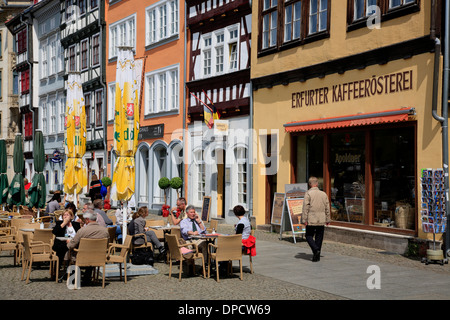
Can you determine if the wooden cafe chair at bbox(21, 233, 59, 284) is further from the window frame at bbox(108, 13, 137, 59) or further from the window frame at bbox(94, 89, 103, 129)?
the window frame at bbox(94, 89, 103, 129)

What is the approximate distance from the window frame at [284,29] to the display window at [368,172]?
2.70 metres

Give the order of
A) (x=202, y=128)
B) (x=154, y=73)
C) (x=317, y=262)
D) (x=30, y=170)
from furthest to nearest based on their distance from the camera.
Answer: (x=30, y=170) < (x=154, y=73) < (x=202, y=128) < (x=317, y=262)

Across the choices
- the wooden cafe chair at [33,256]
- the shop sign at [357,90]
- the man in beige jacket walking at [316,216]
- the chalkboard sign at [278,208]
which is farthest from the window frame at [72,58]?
the wooden cafe chair at [33,256]

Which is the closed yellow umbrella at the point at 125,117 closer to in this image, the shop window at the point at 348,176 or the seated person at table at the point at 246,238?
the seated person at table at the point at 246,238

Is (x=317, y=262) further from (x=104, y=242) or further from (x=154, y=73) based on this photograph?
(x=154, y=73)

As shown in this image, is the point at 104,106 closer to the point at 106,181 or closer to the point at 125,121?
the point at 106,181

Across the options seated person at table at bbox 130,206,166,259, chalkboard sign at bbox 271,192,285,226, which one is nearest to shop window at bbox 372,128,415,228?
chalkboard sign at bbox 271,192,285,226

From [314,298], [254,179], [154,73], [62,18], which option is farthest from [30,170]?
[314,298]

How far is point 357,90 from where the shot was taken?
16.9m

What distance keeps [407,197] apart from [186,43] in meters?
13.4

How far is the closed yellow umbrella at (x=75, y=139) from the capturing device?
19219 mm

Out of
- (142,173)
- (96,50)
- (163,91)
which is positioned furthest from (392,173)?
(96,50)

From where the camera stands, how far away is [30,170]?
159ft

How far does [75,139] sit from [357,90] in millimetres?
8327
